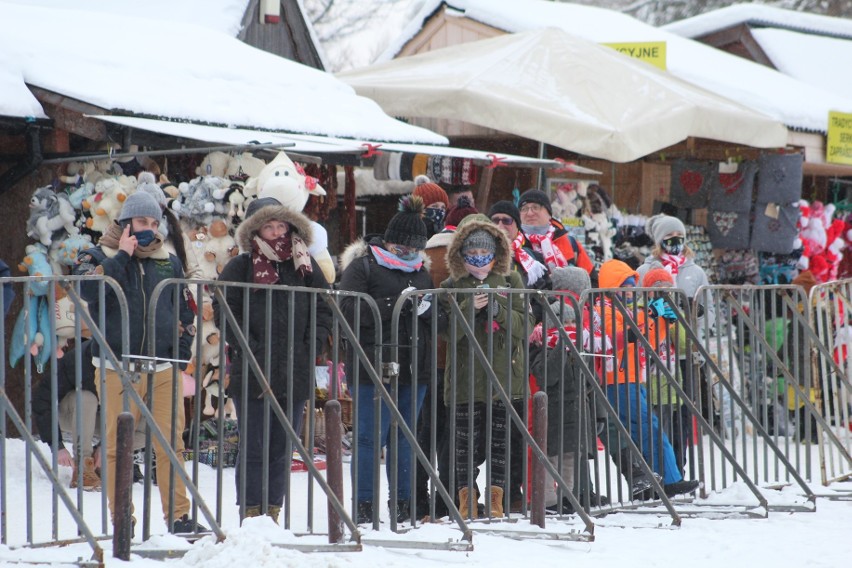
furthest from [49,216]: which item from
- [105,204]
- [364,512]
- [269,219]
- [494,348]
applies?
[494,348]

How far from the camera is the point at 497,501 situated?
750 cm

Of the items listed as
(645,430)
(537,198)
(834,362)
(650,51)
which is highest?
(650,51)

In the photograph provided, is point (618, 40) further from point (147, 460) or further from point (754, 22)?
point (147, 460)

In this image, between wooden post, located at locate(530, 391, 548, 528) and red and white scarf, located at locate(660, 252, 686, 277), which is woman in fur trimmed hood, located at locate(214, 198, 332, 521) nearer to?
wooden post, located at locate(530, 391, 548, 528)

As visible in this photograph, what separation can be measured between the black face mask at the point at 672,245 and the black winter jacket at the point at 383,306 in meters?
3.12

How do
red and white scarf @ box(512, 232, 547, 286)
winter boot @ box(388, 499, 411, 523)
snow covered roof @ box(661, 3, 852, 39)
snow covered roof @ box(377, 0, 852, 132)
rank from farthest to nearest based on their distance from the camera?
snow covered roof @ box(661, 3, 852, 39) → snow covered roof @ box(377, 0, 852, 132) → red and white scarf @ box(512, 232, 547, 286) → winter boot @ box(388, 499, 411, 523)

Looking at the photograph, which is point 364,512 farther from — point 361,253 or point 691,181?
point 691,181

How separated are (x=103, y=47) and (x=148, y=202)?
461 centimetres

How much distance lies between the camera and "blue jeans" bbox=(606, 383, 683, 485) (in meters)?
8.05

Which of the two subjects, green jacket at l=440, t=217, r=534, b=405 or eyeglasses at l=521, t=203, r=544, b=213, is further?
eyeglasses at l=521, t=203, r=544, b=213

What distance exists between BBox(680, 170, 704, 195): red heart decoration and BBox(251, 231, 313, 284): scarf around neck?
27.4 feet

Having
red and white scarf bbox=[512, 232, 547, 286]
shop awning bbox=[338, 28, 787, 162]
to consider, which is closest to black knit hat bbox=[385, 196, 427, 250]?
red and white scarf bbox=[512, 232, 547, 286]

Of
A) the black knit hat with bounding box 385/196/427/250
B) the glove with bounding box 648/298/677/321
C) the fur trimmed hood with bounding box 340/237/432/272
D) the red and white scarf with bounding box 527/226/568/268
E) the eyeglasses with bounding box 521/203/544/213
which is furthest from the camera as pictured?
the eyeglasses with bounding box 521/203/544/213

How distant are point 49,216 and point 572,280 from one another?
3.91 meters
